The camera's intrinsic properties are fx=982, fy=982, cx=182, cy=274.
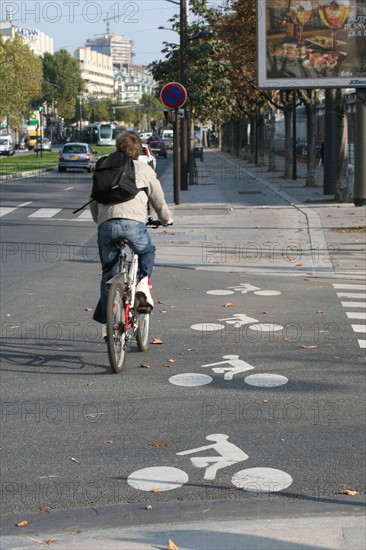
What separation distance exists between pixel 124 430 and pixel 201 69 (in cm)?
2975

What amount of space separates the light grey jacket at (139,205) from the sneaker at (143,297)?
0.57 meters

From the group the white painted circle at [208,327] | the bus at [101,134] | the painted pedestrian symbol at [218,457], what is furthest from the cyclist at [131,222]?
the bus at [101,134]

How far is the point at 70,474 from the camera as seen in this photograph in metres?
5.57

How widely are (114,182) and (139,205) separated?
0.31m

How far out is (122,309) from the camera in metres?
7.88

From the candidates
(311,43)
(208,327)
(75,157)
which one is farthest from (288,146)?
(208,327)

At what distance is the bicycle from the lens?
761 centimetres

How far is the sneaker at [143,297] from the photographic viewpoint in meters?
8.31

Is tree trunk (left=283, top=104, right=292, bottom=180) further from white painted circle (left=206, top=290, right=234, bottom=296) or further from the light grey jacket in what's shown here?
the light grey jacket

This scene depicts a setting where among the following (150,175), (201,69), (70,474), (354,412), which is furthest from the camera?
(201,69)

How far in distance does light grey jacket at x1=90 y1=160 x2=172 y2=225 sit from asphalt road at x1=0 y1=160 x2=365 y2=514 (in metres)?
1.26

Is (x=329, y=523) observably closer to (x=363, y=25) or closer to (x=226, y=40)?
(x=363, y=25)

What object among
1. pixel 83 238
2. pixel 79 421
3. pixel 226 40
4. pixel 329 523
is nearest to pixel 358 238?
pixel 83 238

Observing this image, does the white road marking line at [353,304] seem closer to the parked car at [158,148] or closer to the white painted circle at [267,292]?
the white painted circle at [267,292]
